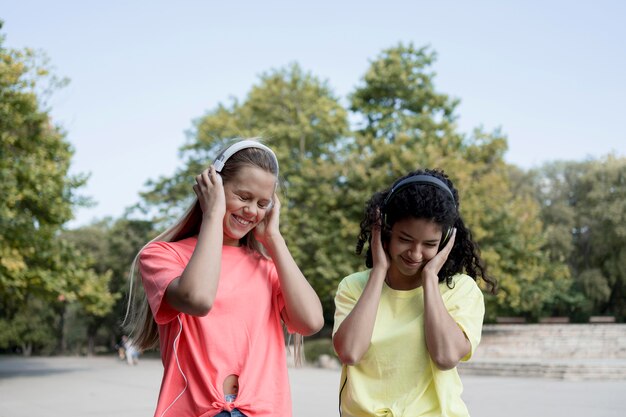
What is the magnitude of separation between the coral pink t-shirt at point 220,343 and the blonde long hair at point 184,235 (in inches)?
3.7

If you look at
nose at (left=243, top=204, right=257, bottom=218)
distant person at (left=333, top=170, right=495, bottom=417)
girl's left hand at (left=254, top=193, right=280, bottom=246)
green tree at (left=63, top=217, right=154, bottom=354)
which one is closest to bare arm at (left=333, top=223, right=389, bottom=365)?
distant person at (left=333, top=170, right=495, bottom=417)

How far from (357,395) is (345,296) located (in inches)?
15.7

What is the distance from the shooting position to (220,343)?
2398 mm

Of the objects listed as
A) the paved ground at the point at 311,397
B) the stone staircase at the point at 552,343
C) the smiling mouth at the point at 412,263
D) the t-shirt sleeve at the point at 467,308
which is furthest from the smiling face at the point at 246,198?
the stone staircase at the point at 552,343

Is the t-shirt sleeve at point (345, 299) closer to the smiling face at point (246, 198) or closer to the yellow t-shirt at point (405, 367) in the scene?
the yellow t-shirt at point (405, 367)

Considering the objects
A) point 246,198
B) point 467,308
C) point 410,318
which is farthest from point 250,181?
point 467,308

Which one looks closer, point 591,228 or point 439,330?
point 439,330

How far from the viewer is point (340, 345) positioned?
2594mm

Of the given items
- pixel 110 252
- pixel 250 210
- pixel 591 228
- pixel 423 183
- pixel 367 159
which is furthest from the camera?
pixel 110 252

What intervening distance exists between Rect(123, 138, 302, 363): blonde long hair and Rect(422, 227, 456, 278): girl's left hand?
1.96ft

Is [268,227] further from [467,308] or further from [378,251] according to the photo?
[467,308]

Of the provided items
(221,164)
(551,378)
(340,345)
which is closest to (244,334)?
(340,345)

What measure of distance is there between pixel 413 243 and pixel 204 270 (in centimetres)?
78

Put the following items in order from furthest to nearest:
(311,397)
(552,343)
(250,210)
→ (552,343) < (311,397) < (250,210)
